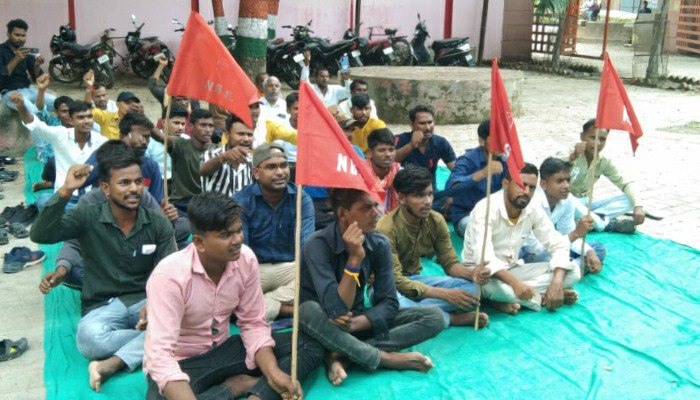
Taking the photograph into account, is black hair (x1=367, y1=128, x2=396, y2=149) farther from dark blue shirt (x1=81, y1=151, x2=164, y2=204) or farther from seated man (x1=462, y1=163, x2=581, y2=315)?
dark blue shirt (x1=81, y1=151, x2=164, y2=204)

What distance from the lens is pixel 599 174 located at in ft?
19.9

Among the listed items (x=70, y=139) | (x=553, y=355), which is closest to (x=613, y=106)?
(x=553, y=355)

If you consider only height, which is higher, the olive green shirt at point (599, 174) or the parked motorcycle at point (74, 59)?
the parked motorcycle at point (74, 59)

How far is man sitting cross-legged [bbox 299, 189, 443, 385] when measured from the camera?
11.7ft

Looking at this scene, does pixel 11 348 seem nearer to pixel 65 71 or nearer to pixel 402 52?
pixel 65 71

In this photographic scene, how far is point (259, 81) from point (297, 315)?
5.13 m

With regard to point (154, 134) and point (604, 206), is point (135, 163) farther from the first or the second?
point (604, 206)

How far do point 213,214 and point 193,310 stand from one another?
1.46 ft

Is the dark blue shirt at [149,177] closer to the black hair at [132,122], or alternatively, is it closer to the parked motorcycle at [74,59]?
the black hair at [132,122]

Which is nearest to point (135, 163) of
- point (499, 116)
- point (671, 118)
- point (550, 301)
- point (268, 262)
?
point (268, 262)

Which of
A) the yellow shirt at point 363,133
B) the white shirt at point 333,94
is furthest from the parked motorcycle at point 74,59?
the yellow shirt at point 363,133

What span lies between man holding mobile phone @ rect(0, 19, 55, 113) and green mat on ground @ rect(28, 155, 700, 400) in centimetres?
430

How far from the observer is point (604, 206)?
6230mm

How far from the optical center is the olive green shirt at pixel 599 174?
5956mm
